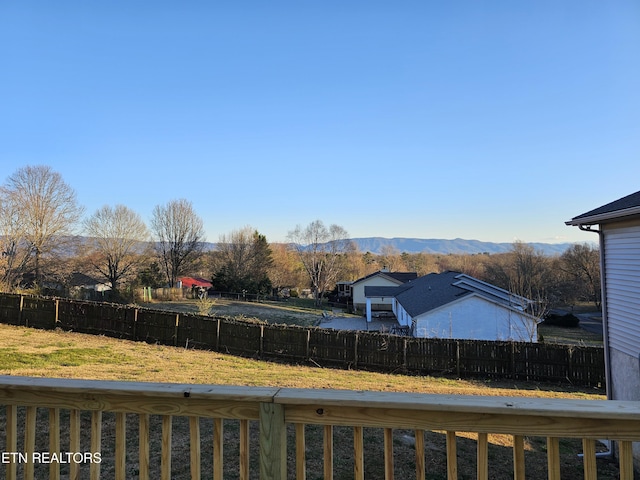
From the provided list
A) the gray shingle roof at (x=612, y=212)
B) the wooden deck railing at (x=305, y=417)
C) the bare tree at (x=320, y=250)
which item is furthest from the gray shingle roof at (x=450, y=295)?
the bare tree at (x=320, y=250)

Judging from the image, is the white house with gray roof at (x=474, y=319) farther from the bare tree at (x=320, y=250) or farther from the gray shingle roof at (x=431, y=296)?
the bare tree at (x=320, y=250)

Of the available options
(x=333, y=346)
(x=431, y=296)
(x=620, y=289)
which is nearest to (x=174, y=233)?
(x=431, y=296)

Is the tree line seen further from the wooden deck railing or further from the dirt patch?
the wooden deck railing

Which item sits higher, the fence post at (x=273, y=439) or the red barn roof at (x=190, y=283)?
the fence post at (x=273, y=439)

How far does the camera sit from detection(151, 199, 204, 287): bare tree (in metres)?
40.5

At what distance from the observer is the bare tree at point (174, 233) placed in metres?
40.5

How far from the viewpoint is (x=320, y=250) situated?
48.0 meters

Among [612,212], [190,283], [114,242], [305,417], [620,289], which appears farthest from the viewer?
[190,283]

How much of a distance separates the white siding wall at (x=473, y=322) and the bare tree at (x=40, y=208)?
90.2 feet

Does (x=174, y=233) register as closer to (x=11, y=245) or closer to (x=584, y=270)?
(x=11, y=245)

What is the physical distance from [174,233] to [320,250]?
17736 mm

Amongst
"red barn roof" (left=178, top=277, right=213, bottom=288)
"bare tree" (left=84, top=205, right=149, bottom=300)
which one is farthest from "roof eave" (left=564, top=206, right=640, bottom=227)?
"red barn roof" (left=178, top=277, right=213, bottom=288)

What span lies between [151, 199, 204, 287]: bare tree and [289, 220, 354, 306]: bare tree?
1392 cm

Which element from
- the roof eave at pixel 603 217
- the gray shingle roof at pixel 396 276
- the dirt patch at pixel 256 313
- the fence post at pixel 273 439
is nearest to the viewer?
the fence post at pixel 273 439
